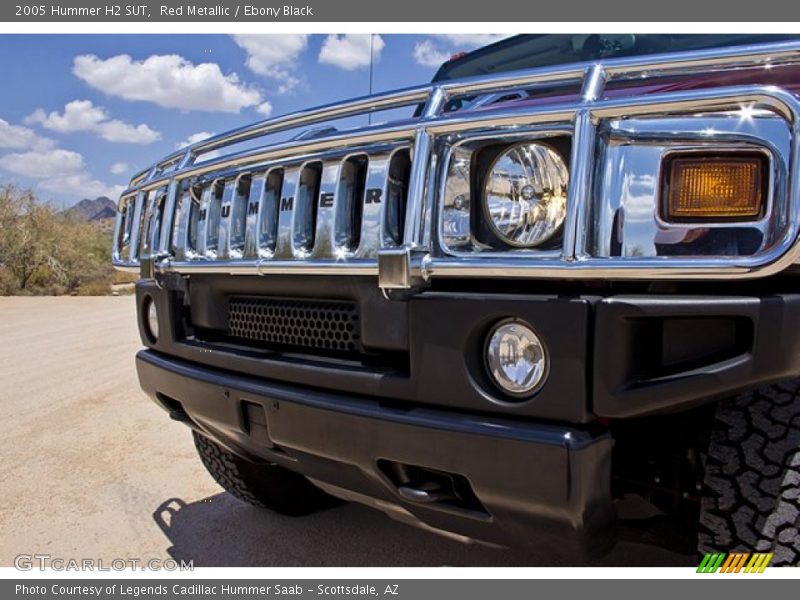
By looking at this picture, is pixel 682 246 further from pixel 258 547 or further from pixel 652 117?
pixel 258 547

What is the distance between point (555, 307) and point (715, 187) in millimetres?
414

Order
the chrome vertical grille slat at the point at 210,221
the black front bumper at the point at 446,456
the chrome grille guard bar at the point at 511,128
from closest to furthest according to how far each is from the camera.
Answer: the chrome grille guard bar at the point at 511,128 < the black front bumper at the point at 446,456 < the chrome vertical grille slat at the point at 210,221

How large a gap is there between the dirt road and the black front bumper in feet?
2.53

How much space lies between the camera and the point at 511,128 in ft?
5.31

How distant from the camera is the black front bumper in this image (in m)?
1.48

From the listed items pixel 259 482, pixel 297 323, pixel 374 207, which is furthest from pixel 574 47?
pixel 259 482

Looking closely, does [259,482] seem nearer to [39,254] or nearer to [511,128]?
[511,128]

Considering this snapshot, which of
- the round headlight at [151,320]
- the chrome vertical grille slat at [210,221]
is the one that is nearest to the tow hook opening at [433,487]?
the chrome vertical grille slat at [210,221]

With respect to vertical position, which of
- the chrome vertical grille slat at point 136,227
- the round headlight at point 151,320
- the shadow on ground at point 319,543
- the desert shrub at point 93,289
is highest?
the chrome vertical grille slat at point 136,227

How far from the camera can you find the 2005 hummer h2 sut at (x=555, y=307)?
142cm

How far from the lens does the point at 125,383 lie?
246 inches

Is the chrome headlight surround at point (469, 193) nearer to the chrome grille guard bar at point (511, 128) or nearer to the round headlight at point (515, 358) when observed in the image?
the chrome grille guard bar at point (511, 128)

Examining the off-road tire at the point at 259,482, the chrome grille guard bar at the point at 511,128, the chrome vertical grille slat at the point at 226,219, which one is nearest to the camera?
the chrome grille guard bar at the point at 511,128
